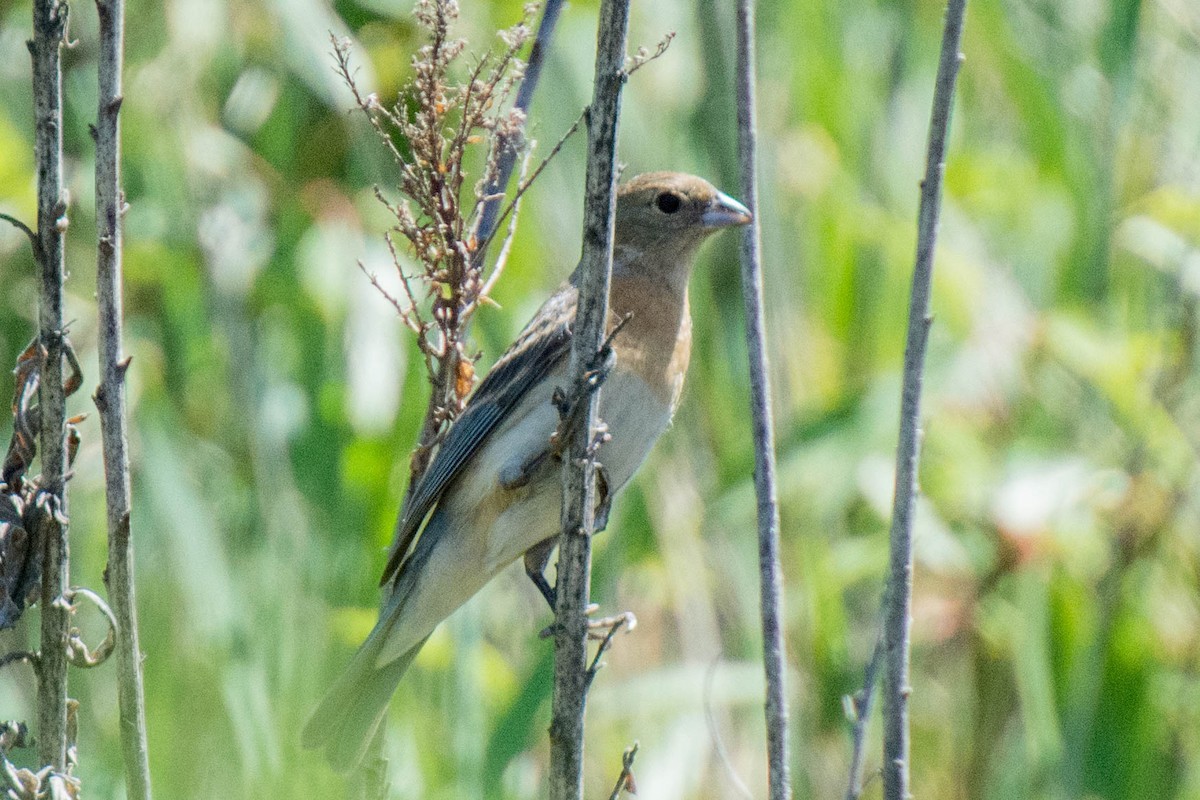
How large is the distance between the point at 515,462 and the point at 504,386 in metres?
0.23

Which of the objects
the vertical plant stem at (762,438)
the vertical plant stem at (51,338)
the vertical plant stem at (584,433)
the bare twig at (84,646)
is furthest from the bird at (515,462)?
the vertical plant stem at (51,338)

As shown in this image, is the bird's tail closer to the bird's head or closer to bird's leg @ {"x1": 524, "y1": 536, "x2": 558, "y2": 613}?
bird's leg @ {"x1": 524, "y1": 536, "x2": 558, "y2": 613}

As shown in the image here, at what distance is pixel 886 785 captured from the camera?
2178 mm

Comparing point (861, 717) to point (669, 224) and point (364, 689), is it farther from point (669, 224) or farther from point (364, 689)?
point (669, 224)

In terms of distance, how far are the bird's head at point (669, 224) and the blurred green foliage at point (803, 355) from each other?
0.35ft

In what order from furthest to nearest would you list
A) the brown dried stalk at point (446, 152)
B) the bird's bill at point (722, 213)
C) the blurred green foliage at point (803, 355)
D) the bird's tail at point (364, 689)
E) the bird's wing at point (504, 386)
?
the blurred green foliage at point (803, 355), the bird's bill at point (722, 213), the bird's wing at point (504, 386), the bird's tail at point (364, 689), the brown dried stalk at point (446, 152)

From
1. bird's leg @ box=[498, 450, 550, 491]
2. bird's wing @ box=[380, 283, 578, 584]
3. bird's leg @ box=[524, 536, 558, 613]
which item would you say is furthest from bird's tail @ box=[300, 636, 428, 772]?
bird's leg @ box=[498, 450, 550, 491]

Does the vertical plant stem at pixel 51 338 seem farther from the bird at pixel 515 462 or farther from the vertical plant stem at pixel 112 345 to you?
the bird at pixel 515 462

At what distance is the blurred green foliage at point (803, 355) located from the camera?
12.2 ft

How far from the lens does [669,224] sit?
3.65 m

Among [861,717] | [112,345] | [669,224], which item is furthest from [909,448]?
[669,224]

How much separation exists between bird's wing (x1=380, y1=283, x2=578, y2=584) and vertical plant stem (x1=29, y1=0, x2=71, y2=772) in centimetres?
148

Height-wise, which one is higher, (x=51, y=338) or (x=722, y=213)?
(x=722, y=213)

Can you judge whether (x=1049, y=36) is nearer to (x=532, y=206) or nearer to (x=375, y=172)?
(x=532, y=206)
